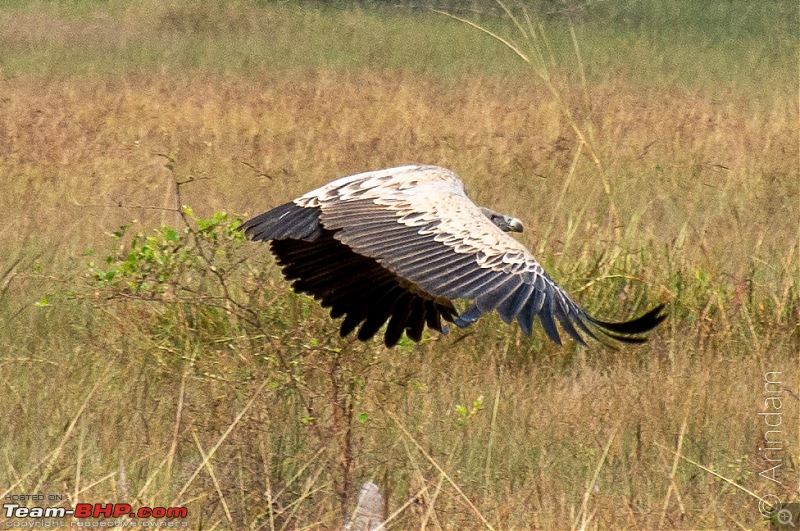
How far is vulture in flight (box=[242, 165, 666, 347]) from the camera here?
329 cm

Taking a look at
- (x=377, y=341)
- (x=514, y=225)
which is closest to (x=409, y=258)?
(x=377, y=341)

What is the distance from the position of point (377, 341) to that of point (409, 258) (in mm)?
742

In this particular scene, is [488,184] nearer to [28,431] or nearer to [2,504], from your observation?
[28,431]

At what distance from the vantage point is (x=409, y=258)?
347 cm

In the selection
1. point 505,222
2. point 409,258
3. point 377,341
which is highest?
point 409,258

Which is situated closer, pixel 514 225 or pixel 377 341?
pixel 377 341

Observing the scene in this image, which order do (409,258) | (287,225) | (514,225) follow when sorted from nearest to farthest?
(409,258)
(287,225)
(514,225)

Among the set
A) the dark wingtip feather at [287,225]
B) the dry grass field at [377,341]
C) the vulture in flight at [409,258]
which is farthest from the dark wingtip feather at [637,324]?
the dark wingtip feather at [287,225]

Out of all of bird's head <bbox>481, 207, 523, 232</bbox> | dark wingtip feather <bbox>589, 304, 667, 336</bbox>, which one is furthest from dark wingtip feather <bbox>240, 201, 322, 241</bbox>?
dark wingtip feather <bbox>589, 304, 667, 336</bbox>

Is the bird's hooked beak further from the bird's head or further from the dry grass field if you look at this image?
the dry grass field

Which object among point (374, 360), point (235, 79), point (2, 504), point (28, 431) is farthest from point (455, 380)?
point (235, 79)

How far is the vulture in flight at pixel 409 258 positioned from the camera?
329 centimetres

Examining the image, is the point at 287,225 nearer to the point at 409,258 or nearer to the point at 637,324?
the point at 409,258

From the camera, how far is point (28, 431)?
3795 mm
